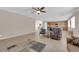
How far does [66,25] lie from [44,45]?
0.52 m

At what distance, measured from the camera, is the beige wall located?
4.29ft

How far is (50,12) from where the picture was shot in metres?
1.49

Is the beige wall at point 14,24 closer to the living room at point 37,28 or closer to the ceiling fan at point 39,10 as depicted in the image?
the living room at point 37,28

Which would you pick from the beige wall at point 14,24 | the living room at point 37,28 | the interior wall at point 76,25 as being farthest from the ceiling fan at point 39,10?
the interior wall at point 76,25

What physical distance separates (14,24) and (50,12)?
64cm

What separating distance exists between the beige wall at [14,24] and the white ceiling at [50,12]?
0.07m

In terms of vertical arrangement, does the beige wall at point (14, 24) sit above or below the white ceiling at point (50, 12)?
below

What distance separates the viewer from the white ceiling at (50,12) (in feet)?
4.64

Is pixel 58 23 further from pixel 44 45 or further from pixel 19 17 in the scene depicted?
pixel 19 17

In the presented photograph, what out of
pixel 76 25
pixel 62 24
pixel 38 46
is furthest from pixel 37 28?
pixel 76 25

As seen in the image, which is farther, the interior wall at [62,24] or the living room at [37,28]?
the interior wall at [62,24]
